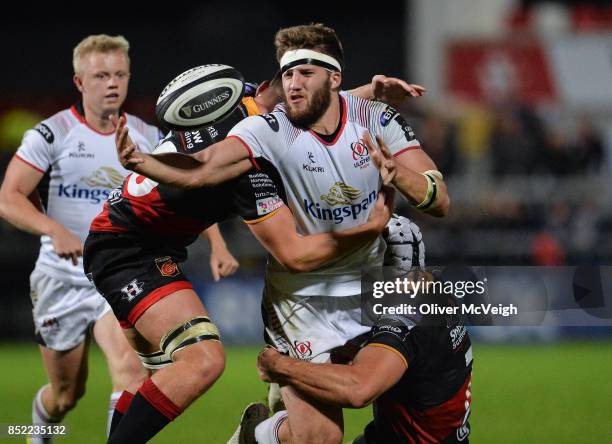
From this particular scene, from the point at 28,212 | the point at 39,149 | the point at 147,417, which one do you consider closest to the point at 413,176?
the point at 147,417

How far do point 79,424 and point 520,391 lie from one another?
4.19m

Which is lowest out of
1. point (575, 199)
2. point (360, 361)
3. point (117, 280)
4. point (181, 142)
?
point (575, 199)

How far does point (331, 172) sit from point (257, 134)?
0.43 meters

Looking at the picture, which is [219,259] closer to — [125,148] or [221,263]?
[221,263]

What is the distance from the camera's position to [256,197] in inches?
216

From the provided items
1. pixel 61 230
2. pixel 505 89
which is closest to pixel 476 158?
pixel 505 89

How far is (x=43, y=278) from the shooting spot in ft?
23.8

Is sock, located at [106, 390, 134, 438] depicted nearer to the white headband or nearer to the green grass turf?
the green grass turf

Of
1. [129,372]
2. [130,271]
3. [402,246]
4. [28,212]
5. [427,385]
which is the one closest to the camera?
[427,385]

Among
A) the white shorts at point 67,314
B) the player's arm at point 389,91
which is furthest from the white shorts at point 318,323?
the white shorts at point 67,314

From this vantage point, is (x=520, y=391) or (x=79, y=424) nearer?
(x=79, y=424)

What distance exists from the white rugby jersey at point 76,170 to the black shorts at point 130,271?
49.9 inches

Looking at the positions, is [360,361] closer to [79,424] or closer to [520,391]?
[79,424]

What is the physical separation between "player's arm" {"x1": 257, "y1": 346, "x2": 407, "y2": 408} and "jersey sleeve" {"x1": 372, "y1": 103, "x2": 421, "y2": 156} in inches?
42.0
